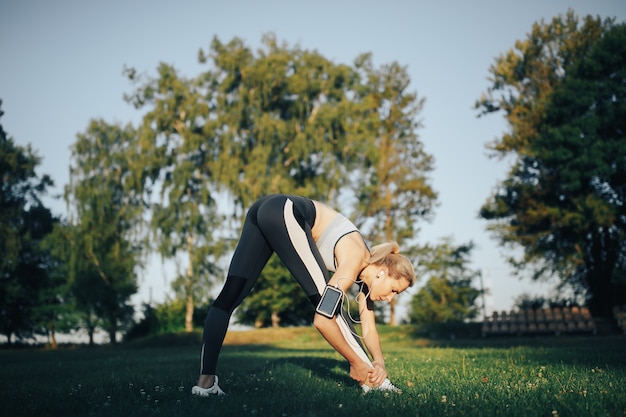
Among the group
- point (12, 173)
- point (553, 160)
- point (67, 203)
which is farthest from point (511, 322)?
point (12, 173)

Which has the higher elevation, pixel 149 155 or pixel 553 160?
pixel 149 155

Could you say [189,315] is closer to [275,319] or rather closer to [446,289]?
[275,319]

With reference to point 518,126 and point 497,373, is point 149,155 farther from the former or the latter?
point 497,373

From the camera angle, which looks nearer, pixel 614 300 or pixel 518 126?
pixel 614 300

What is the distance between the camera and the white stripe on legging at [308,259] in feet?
14.6

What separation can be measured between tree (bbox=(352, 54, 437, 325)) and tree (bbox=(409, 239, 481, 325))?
2378mm

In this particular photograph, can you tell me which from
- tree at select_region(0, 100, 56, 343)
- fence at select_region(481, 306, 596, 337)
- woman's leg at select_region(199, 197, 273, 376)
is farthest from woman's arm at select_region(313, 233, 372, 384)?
tree at select_region(0, 100, 56, 343)

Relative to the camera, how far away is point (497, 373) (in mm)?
5742

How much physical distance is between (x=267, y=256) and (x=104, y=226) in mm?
37298

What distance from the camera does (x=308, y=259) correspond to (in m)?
4.53

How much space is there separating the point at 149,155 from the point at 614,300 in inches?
1143

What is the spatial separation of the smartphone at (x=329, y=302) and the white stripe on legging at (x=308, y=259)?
0.28m

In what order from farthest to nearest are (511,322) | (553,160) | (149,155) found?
1. (149,155)
2. (553,160)
3. (511,322)

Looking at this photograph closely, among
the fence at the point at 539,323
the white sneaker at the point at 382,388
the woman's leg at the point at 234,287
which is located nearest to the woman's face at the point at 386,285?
the white sneaker at the point at 382,388
